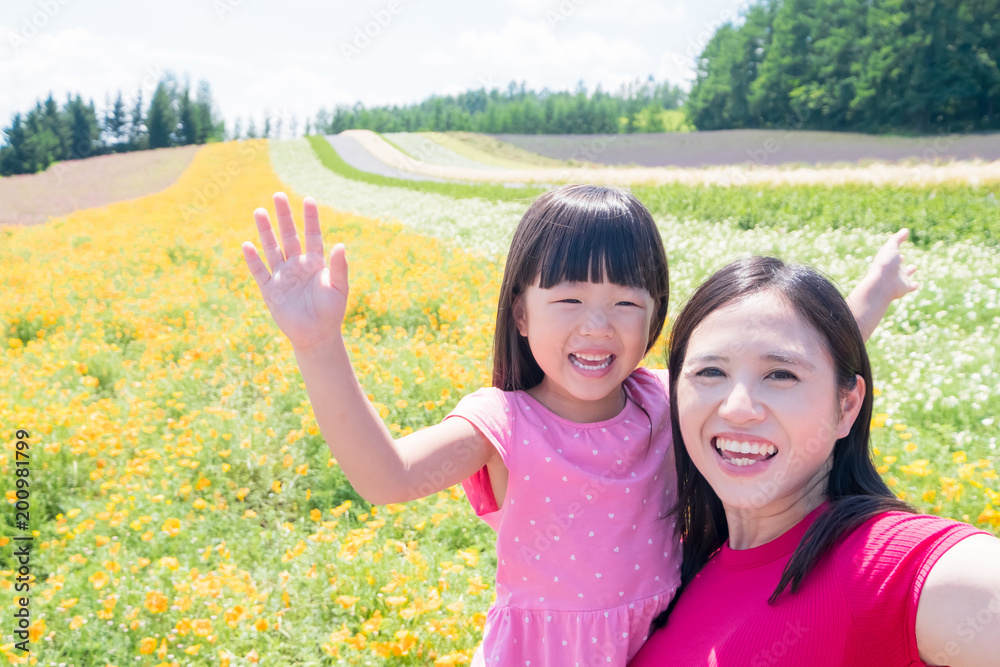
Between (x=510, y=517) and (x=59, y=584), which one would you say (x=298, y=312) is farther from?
(x=59, y=584)

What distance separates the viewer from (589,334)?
1.71m

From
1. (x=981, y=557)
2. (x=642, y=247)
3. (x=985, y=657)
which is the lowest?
(x=985, y=657)

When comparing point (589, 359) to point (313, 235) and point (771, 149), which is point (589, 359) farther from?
point (771, 149)

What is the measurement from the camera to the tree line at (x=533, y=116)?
215ft

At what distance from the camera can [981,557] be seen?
103cm

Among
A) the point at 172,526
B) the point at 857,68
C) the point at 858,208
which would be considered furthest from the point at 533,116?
the point at 172,526

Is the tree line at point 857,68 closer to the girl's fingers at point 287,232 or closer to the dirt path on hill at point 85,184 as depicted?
the dirt path on hill at point 85,184

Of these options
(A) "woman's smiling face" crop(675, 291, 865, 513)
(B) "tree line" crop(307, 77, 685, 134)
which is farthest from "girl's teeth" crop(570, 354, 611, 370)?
(B) "tree line" crop(307, 77, 685, 134)

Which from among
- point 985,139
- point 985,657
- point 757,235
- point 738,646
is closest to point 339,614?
point 738,646

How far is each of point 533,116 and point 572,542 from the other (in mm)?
70358

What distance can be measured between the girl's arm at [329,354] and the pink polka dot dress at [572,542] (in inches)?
9.7

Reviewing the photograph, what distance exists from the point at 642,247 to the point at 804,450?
679 millimetres

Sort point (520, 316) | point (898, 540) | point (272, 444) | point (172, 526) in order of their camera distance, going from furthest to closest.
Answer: point (272, 444) → point (172, 526) → point (520, 316) → point (898, 540)

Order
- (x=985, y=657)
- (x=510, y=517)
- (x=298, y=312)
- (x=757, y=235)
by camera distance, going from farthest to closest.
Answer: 1. (x=757, y=235)
2. (x=510, y=517)
3. (x=298, y=312)
4. (x=985, y=657)
